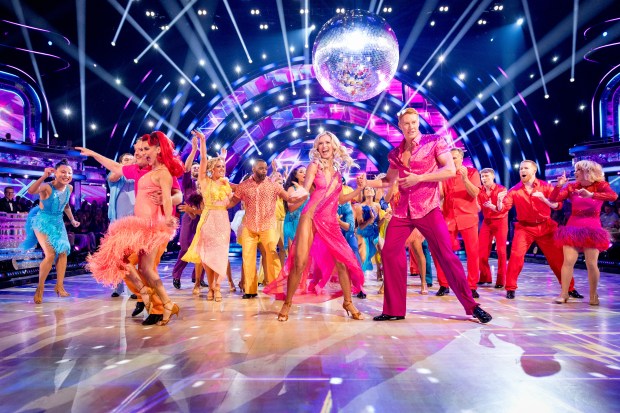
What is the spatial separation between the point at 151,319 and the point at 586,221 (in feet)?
15.1

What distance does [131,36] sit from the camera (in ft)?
43.7

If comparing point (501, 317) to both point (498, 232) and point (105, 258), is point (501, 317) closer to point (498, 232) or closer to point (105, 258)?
point (498, 232)

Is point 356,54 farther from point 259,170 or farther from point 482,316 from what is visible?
point 482,316

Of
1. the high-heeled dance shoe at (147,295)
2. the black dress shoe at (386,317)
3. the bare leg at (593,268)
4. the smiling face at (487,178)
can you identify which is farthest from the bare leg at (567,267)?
the high-heeled dance shoe at (147,295)

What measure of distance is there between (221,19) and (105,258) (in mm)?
13575

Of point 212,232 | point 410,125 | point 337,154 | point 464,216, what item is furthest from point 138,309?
point 464,216

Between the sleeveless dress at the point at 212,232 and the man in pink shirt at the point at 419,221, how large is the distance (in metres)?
2.29

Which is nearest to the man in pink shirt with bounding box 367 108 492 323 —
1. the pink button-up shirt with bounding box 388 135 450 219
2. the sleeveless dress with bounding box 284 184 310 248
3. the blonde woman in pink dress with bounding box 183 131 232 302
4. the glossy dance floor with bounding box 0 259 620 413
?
the pink button-up shirt with bounding box 388 135 450 219

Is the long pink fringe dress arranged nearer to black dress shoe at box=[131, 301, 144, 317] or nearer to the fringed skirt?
the fringed skirt

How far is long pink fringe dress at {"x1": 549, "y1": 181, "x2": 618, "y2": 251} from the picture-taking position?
16.5 feet

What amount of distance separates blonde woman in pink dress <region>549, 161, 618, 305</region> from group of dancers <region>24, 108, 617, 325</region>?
0.04 ft

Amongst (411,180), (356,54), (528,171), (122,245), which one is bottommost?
(122,245)

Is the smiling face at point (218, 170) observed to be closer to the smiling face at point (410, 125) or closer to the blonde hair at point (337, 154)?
the blonde hair at point (337, 154)

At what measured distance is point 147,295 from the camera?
4.23m
